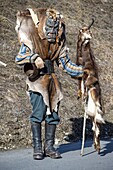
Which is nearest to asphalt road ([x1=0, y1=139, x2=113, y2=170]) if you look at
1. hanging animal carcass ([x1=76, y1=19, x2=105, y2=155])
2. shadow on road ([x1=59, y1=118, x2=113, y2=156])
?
shadow on road ([x1=59, y1=118, x2=113, y2=156])

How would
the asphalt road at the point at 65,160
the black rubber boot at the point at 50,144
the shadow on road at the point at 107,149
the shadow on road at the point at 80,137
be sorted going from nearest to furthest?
the asphalt road at the point at 65,160, the black rubber boot at the point at 50,144, the shadow on road at the point at 107,149, the shadow on road at the point at 80,137

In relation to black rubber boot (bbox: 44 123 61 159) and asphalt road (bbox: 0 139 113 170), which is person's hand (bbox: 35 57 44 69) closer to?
black rubber boot (bbox: 44 123 61 159)

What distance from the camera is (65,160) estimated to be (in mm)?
7770

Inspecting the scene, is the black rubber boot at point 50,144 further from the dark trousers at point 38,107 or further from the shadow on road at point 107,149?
the shadow on road at point 107,149

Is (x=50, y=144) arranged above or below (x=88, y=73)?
below

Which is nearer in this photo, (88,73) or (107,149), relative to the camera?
(88,73)

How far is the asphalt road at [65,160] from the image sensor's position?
7355 mm

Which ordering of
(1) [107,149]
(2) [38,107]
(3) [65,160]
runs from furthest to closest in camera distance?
(1) [107,149] → (3) [65,160] → (2) [38,107]

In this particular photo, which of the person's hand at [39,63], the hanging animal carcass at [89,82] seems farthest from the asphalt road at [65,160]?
the person's hand at [39,63]

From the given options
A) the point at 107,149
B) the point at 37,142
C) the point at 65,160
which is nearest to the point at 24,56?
the point at 37,142

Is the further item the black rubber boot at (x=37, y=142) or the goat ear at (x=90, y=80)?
the goat ear at (x=90, y=80)

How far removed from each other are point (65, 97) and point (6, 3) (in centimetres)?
513

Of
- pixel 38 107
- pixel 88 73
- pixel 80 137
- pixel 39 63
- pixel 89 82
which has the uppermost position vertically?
pixel 39 63

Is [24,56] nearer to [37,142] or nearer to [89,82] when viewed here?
[89,82]
